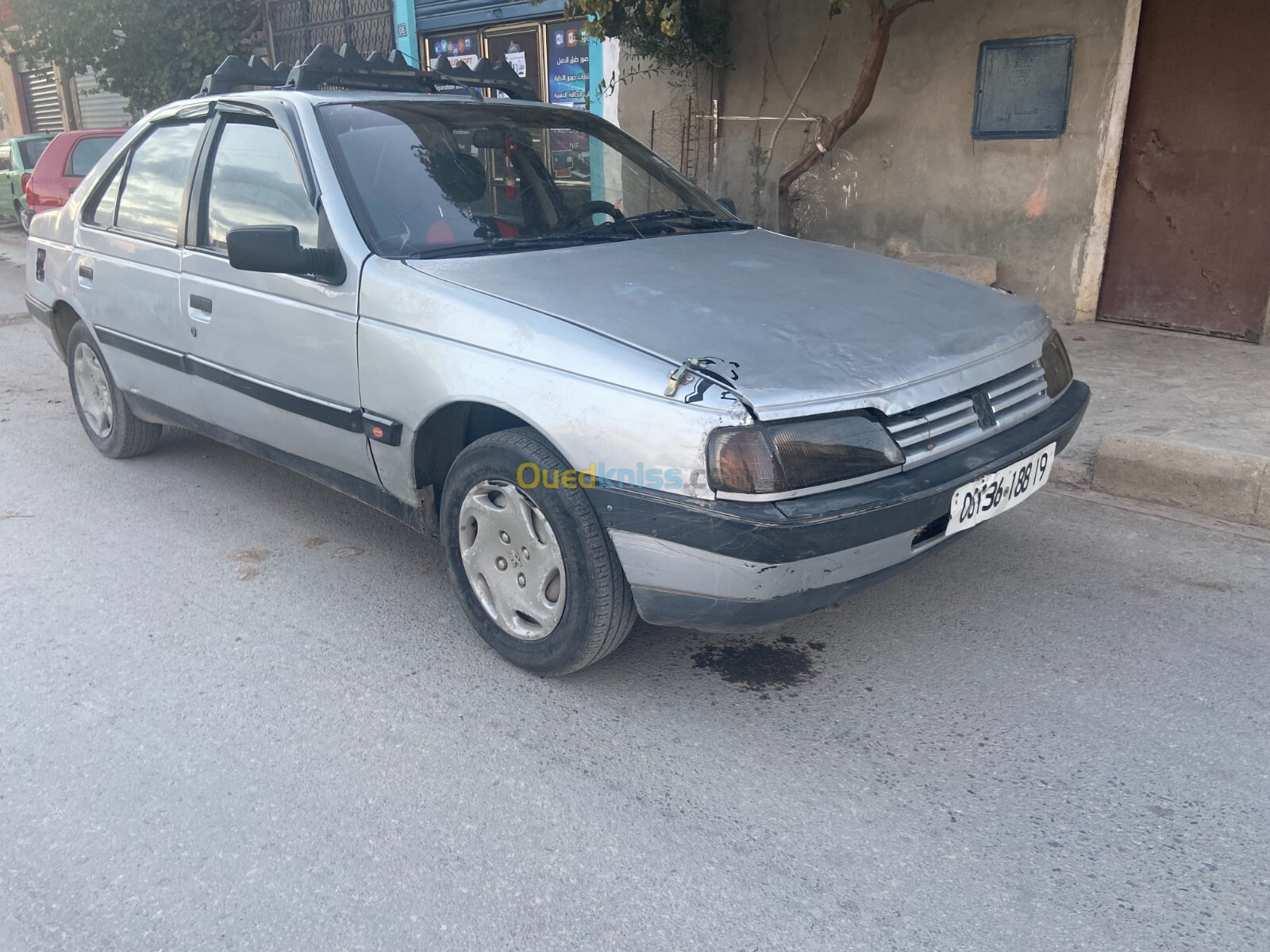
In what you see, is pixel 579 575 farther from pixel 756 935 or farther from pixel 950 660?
pixel 950 660

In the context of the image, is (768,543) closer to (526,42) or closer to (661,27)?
(661,27)

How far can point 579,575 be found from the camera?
9.02 ft

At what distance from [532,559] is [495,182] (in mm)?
1459

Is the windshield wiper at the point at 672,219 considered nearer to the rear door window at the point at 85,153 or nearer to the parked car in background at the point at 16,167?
the rear door window at the point at 85,153

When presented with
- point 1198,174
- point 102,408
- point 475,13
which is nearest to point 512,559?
point 102,408

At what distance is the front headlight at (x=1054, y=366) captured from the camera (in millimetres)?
3309

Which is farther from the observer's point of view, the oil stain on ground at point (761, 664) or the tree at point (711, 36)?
the tree at point (711, 36)

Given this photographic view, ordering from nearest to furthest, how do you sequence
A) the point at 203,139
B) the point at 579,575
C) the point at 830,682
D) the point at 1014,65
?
the point at 579,575 → the point at 830,682 → the point at 203,139 → the point at 1014,65

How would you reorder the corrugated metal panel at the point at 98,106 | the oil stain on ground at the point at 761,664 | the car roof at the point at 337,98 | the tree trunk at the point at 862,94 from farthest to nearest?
1. the corrugated metal panel at the point at 98,106
2. the tree trunk at the point at 862,94
3. the car roof at the point at 337,98
4. the oil stain on ground at the point at 761,664

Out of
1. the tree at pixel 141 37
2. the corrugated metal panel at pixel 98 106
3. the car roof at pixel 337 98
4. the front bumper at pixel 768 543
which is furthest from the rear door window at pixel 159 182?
the corrugated metal panel at pixel 98 106

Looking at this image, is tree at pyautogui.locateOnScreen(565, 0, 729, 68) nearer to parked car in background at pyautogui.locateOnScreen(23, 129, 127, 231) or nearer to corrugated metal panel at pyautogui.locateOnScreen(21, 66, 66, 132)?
parked car in background at pyautogui.locateOnScreen(23, 129, 127, 231)

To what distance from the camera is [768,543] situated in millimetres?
2426

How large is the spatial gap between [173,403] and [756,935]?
3388 mm

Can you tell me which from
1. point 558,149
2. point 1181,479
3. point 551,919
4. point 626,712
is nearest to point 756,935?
point 551,919
